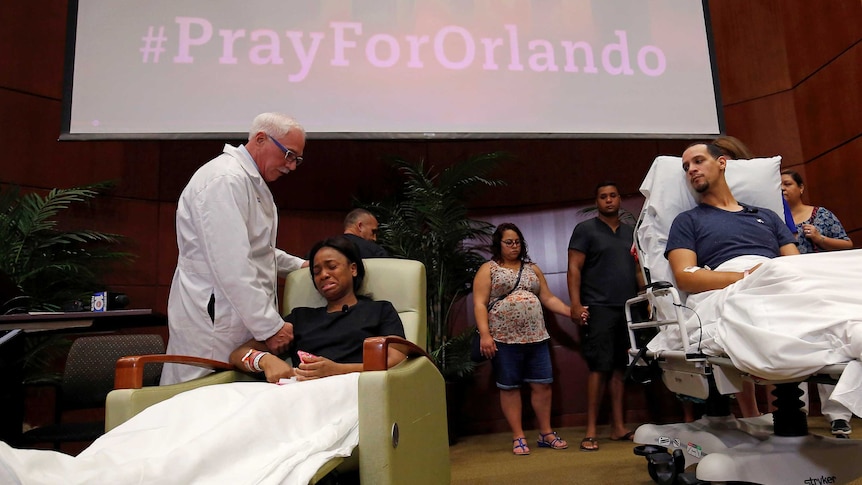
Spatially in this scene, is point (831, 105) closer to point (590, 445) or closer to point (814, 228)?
point (814, 228)

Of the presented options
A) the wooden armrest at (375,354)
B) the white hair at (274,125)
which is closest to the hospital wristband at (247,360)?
the wooden armrest at (375,354)

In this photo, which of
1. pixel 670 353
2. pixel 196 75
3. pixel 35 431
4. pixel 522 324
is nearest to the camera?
pixel 670 353

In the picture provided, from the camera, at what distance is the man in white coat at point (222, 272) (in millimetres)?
1978

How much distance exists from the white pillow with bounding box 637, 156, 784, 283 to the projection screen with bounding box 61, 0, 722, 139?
1.28m

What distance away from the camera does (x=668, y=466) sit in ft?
7.42

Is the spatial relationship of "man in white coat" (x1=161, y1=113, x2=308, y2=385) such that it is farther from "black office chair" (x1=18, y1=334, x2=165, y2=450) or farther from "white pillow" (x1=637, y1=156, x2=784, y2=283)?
"white pillow" (x1=637, y1=156, x2=784, y2=283)

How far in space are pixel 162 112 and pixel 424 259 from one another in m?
1.83

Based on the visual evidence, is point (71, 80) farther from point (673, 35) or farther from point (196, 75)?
point (673, 35)

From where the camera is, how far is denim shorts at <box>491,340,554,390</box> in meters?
3.47

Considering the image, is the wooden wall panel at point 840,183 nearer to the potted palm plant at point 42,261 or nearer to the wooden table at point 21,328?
the wooden table at point 21,328

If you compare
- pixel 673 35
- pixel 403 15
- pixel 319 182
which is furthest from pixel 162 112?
pixel 673 35

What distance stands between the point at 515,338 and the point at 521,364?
0.52 feet

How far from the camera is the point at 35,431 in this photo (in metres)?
2.54

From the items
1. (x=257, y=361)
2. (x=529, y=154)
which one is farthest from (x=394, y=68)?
(x=257, y=361)
